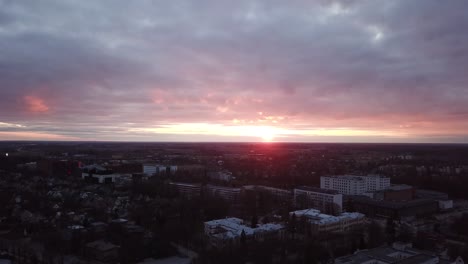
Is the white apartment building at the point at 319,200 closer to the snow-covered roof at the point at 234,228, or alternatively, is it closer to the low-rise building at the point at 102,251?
the snow-covered roof at the point at 234,228

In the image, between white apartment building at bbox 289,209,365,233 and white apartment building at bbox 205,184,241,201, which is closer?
white apartment building at bbox 289,209,365,233

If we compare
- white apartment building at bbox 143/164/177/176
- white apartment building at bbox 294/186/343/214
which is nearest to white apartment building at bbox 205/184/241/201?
white apartment building at bbox 294/186/343/214

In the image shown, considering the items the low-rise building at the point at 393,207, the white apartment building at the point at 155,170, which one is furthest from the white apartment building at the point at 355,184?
the white apartment building at the point at 155,170

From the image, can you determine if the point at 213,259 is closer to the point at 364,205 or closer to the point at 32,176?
the point at 364,205

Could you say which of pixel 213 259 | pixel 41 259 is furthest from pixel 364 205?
pixel 41 259

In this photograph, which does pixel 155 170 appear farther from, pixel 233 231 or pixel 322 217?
pixel 233 231

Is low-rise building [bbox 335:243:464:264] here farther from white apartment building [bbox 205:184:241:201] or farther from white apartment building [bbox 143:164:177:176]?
white apartment building [bbox 143:164:177:176]

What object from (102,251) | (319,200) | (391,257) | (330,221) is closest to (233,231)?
(330,221)
